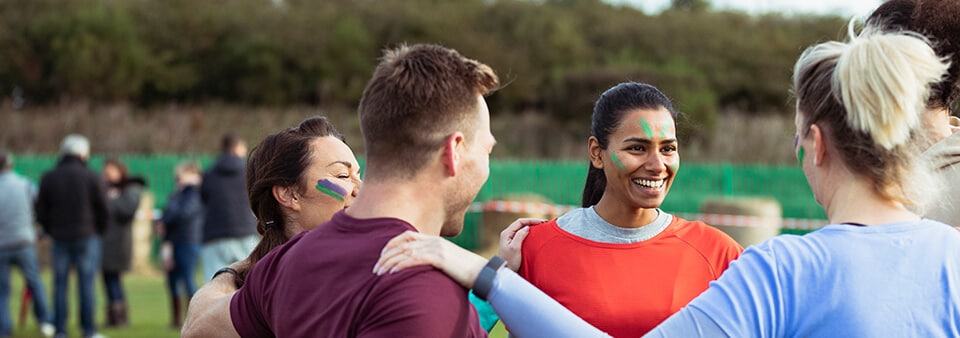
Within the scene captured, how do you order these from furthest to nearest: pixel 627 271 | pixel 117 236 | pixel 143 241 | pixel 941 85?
pixel 143 241
pixel 117 236
pixel 627 271
pixel 941 85

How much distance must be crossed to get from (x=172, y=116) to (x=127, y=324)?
54.1ft

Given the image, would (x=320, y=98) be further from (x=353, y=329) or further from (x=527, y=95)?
(x=353, y=329)

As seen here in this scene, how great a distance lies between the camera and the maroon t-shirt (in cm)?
231

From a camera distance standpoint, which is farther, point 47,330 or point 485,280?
point 47,330

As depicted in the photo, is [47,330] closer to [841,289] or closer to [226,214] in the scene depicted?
[226,214]

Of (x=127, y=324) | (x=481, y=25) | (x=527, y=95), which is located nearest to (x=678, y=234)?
(x=127, y=324)

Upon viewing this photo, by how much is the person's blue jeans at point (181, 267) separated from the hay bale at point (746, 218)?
7.86 meters

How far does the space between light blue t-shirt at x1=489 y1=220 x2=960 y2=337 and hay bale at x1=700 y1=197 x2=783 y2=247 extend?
13793mm

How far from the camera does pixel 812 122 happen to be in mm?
2477

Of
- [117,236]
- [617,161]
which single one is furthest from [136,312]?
[617,161]

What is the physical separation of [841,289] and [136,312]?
1151 centimetres

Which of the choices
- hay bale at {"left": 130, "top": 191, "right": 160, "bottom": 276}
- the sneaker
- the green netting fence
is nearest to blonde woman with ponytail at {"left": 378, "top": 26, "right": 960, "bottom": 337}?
the sneaker

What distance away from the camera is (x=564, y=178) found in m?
20.2

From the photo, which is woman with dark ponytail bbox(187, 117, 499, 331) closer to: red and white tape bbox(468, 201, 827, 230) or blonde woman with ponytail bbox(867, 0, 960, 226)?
blonde woman with ponytail bbox(867, 0, 960, 226)
